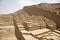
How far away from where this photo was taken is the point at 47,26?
7023mm

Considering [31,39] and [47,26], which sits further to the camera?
[47,26]

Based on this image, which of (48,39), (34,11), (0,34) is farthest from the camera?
(34,11)

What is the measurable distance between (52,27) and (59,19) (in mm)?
2251

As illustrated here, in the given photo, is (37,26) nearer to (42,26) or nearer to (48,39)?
(42,26)

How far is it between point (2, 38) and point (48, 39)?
4.14 m

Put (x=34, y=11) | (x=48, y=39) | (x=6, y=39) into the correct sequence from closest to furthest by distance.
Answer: (x=48, y=39) < (x=6, y=39) < (x=34, y=11)

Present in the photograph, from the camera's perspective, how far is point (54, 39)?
445cm

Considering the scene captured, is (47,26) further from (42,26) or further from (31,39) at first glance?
(31,39)

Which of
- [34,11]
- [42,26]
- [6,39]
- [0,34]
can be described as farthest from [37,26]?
[34,11]

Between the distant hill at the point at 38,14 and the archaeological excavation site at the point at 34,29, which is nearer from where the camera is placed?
the archaeological excavation site at the point at 34,29

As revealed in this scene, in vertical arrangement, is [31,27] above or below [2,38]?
above

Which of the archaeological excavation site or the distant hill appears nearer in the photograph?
the archaeological excavation site

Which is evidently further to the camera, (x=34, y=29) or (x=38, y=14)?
(x=38, y=14)

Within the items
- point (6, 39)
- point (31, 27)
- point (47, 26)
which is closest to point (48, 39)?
point (31, 27)
